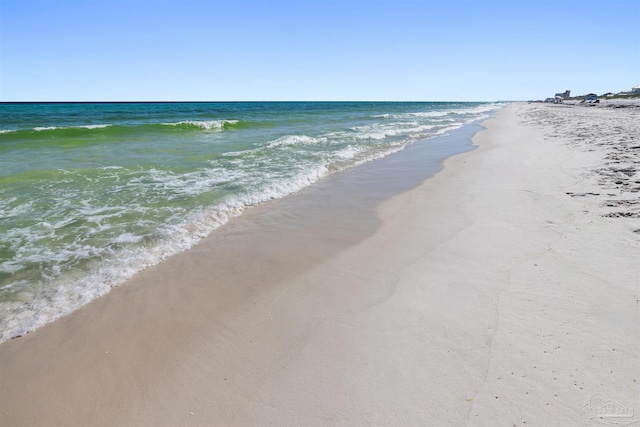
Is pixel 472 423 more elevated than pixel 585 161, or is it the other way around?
pixel 585 161

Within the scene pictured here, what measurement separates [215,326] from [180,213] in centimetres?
347

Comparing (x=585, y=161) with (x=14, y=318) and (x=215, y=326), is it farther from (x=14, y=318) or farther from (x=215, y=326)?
(x=14, y=318)

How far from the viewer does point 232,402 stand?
7.43ft

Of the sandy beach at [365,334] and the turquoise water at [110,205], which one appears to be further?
the turquoise water at [110,205]

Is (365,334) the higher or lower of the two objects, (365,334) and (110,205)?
the lower

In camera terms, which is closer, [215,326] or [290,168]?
[215,326]

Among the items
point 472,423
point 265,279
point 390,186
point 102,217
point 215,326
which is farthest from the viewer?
point 390,186

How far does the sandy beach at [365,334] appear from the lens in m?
2.17

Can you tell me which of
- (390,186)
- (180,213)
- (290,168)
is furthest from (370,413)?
(290,168)

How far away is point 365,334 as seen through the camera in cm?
281

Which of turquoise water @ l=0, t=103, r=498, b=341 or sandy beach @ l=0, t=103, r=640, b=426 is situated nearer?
sandy beach @ l=0, t=103, r=640, b=426

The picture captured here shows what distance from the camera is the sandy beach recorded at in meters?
2.17

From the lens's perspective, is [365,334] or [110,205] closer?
[365,334]

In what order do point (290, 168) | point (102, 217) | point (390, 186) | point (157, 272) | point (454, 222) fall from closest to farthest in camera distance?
point (157, 272), point (454, 222), point (102, 217), point (390, 186), point (290, 168)
